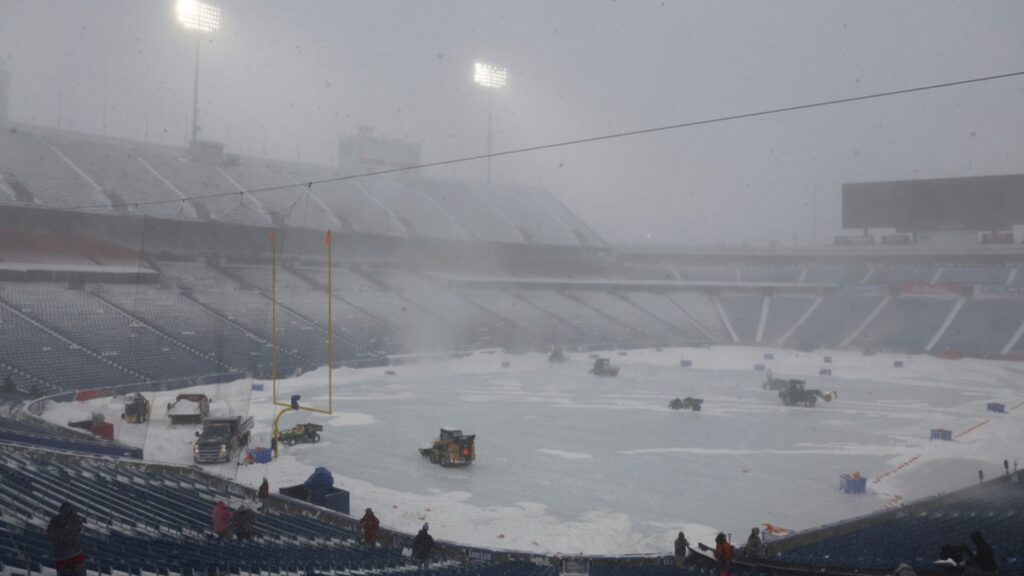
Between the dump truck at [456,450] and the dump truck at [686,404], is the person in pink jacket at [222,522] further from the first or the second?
the dump truck at [686,404]

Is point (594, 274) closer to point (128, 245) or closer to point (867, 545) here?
point (128, 245)

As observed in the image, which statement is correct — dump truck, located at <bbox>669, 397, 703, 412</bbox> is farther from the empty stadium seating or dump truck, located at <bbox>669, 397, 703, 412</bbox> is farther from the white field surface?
the empty stadium seating

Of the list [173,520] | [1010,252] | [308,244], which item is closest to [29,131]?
[308,244]

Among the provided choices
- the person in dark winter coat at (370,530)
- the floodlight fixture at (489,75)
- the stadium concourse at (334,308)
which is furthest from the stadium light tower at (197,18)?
the person in dark winter coat at (370,530)

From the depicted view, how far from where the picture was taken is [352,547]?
12.2 meters

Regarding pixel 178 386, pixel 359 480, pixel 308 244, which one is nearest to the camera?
pixel 359 480

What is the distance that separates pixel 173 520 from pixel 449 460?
9.28 meters

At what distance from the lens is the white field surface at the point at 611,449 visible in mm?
15609

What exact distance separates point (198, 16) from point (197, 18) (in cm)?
16

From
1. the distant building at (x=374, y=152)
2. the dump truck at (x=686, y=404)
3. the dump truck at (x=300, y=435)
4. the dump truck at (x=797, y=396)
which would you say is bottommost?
the dump truck at (x=300, y=435)

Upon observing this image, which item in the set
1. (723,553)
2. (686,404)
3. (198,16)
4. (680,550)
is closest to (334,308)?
(198,16)

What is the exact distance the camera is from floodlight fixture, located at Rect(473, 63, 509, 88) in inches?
2904

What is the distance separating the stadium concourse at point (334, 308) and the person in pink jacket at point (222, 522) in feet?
0.66

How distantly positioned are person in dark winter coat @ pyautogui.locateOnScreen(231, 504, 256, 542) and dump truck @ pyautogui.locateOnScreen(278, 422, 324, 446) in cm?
1110
